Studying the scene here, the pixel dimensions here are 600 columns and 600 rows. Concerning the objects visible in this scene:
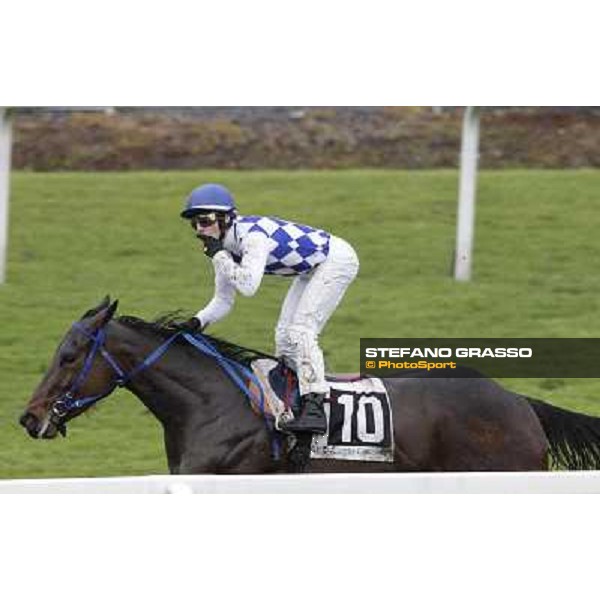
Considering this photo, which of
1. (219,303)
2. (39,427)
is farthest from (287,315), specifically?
(39,427)

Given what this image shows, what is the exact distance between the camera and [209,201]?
6.18m

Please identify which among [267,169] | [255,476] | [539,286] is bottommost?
[255,476]

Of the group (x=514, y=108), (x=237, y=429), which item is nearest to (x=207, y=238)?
(x=237, y=429)

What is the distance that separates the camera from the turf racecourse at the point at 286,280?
22.1 ft

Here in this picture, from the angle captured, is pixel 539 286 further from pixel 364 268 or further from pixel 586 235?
pixel 364 268

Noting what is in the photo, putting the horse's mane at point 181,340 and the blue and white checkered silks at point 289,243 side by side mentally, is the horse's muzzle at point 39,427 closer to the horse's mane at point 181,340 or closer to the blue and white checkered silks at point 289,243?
the horse's mane at point 181,340

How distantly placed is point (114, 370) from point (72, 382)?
0.19m

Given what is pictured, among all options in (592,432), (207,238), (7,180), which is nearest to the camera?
(207,238)

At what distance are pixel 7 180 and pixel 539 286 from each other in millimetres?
2790

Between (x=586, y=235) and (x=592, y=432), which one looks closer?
(x=592, y=432)

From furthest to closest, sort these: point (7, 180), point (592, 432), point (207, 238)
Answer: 1. point (7, 180)
2. point (592, 432)
3. point (207, 238)

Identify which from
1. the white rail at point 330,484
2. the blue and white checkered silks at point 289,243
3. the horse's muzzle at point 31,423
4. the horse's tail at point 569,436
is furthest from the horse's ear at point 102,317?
the horse's tail at point 569,436

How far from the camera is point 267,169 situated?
6957 millimetres

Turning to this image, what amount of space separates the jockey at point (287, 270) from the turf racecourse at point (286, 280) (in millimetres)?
211
